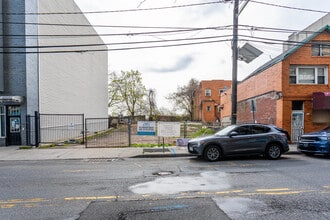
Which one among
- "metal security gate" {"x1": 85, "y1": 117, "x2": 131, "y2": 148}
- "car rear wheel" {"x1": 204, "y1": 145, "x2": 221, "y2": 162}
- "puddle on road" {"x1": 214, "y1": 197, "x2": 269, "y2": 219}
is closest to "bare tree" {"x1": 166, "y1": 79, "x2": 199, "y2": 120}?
"metal security gate" {"x1": 85, "y1": 117, "x2": 131, "y2": 148}

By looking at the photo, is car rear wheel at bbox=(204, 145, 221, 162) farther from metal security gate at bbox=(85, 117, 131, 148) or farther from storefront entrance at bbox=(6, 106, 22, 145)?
storefront entrance at bbox=(6, 106, 22, 145)

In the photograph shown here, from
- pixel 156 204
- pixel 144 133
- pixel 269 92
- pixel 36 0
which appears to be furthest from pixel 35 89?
pixel 269 92

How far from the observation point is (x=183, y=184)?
6.30m

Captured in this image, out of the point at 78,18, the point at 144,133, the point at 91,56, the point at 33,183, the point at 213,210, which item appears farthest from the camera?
the point at 91,56

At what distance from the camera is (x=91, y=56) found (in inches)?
1128

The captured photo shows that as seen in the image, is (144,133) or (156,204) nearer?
(156,204)

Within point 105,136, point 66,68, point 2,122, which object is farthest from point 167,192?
point 66,68

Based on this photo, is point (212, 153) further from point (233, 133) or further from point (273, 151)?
point (273, 151)

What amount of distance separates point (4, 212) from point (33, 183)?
2.20 meters

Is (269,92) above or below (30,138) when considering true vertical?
above

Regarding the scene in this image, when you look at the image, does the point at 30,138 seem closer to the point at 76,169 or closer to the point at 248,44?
the point at 76,169

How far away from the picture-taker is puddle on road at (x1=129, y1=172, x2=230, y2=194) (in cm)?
580

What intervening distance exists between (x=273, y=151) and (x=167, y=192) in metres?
6.74

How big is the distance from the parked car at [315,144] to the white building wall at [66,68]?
11.1m
